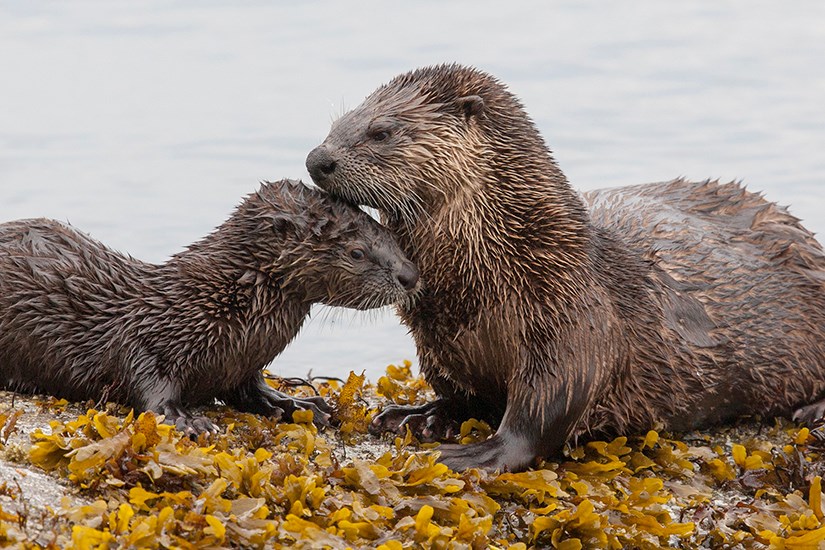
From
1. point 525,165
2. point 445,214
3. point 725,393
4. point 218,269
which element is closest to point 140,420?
point 218,269

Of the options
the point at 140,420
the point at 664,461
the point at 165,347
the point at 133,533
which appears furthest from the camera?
the point at 664,461

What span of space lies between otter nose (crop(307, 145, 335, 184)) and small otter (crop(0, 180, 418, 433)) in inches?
5.8

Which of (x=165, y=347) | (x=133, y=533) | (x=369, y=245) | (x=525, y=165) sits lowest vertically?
(x=133, y=533)

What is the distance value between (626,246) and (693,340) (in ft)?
1.55

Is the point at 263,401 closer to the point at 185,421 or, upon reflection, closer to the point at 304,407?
the point at 304,407

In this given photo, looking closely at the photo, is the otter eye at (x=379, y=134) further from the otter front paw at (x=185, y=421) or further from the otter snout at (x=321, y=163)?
the otter front paw at (x=185, y=421)

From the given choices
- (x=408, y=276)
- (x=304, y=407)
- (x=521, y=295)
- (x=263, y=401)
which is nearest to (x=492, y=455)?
(x=521, y=295)

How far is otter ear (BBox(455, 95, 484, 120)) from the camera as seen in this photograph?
16.6 ft

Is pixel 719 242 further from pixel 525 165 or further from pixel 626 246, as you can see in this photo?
pixel 525 165

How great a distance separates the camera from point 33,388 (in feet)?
16.8

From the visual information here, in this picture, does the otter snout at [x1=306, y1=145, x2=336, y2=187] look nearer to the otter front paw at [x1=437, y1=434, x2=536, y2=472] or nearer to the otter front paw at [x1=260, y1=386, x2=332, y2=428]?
the otter front paw at [x1=260, y1=386, x2=332, y2=428]

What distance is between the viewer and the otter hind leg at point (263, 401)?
5.29m

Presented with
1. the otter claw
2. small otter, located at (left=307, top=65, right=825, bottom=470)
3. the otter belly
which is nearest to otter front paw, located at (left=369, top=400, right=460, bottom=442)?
small otter, located at (left=307, top=65, right=825, bottom=470)

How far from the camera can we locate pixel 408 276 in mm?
4965
